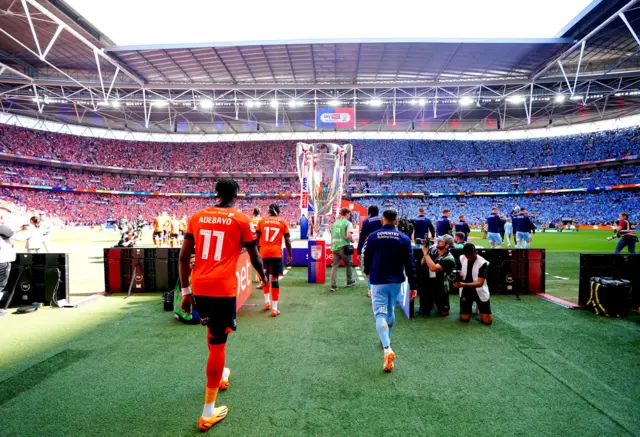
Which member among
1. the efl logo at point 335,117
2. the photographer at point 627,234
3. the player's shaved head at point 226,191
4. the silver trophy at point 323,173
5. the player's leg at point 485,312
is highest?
the efl logo at point 335,117

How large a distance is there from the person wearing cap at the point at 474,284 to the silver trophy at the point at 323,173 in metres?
8.23

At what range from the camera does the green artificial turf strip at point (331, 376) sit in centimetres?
262

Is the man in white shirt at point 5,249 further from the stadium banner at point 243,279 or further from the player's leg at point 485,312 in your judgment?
the player's leg at point 485,312

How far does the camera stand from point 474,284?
5164 millimetres

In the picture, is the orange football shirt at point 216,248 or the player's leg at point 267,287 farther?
the player's leg at point 267,287

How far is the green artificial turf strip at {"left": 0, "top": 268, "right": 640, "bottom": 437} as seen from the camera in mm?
2617

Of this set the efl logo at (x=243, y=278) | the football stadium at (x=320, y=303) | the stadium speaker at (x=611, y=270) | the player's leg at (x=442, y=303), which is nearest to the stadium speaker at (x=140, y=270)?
the football stadium at (x=320, y=303)

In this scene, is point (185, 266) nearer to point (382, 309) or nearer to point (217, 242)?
point (217, 242)

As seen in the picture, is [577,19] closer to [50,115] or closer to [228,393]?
[228,393]

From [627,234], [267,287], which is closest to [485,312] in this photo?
[267,287]

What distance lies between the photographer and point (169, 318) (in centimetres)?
551

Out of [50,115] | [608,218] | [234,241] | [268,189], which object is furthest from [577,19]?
[50,115]

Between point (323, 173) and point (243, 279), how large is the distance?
796cm

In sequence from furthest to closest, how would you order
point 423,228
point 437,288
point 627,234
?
1. point 423,228
2. point 627,234
3. point 437,288
